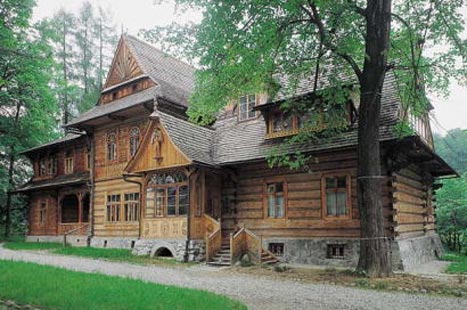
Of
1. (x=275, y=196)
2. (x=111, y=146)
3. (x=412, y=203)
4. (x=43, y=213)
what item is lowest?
(x=43, y=213)

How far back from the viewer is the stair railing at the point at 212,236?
52.9ft

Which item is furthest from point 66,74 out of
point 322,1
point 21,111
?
point 322,1

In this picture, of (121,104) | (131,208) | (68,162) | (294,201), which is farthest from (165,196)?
(68,162)

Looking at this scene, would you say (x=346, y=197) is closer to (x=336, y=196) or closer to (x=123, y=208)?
(x=336, y=196)

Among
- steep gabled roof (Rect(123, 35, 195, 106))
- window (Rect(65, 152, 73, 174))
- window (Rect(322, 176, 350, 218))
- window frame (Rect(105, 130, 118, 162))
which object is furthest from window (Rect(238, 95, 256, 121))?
window (Rect(65, 152, 73, 174))

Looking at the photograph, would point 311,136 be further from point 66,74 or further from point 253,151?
point 66,74

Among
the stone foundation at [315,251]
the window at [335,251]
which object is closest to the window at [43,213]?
the stone foundation at [315,251]

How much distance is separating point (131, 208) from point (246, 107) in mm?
7803

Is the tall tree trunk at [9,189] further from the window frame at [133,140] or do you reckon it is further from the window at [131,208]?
the window at [131,208]

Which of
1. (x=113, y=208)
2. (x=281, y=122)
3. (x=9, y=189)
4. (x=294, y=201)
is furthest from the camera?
(x=9, y=189)

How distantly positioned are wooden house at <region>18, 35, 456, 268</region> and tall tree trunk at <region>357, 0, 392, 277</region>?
1.52m

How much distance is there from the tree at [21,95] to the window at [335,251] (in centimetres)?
1274

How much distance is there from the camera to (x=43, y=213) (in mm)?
29484

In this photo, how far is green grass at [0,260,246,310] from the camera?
7.71 metres
